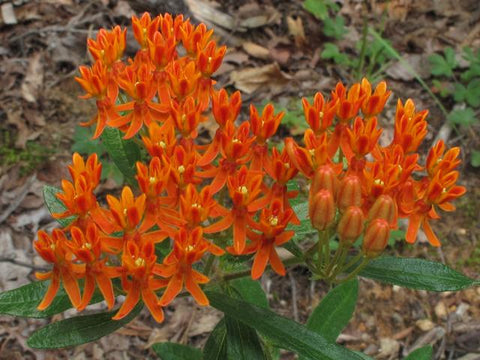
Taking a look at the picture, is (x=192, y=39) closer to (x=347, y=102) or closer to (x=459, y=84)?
(x=347, y=102)

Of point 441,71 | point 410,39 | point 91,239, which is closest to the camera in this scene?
point 91,239

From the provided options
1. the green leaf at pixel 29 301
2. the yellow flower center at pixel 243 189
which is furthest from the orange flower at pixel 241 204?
the green leaf at pixel 29 301

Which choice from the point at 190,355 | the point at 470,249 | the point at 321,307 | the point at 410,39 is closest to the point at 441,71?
the point at 410,39

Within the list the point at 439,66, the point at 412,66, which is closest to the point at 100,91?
the point at 439,66

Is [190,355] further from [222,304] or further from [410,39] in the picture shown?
[410,39]

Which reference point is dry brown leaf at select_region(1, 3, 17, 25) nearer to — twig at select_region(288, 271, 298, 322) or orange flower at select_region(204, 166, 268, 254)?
twig at select_region(288, 271, 298, 322)
